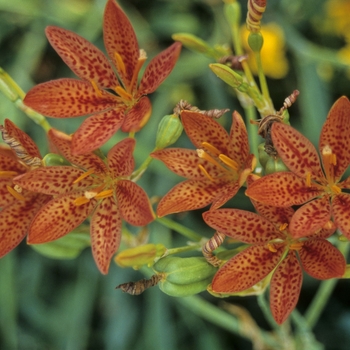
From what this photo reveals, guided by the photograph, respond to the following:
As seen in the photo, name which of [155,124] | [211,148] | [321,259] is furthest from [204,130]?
[155,124]

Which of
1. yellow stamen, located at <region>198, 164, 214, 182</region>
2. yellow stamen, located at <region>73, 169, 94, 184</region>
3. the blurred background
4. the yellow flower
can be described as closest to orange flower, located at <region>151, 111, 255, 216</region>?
yellow stamen, located at <region>198, 164, 214, 182</region>

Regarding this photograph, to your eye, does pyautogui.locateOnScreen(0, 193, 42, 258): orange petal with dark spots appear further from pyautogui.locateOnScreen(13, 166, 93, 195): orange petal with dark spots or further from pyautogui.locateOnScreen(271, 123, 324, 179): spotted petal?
pyautogui.locateOnScreen(271, 123, 324, 179): spotted petal

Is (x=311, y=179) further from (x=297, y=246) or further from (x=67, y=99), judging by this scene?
(x=67, y=99)

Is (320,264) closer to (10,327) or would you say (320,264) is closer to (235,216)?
(235,216)

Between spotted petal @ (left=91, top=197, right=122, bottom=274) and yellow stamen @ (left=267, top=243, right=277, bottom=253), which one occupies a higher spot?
spotted petal @ (left=91, top=197, right=122, bottom=274)

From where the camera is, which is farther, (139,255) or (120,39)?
(120,39)

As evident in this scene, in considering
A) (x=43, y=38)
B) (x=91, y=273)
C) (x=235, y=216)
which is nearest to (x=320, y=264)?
(x=235, y=216)
